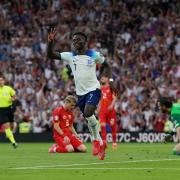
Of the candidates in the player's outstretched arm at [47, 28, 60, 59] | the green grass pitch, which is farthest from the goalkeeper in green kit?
the player's outstretched arm at [47, 28, 60, 59]

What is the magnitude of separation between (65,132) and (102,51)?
583 inches

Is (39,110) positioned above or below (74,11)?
below

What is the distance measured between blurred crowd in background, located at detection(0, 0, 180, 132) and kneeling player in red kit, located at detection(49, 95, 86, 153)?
10795mm

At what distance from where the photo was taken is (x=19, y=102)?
1383 inches

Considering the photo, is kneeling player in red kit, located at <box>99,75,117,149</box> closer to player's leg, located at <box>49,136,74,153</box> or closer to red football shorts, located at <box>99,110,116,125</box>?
red football shorts, located at <box>99,110,116,125</box>

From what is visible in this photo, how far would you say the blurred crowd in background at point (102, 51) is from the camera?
34.7 metres

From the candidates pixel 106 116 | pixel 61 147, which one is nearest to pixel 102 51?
pixel 106 116

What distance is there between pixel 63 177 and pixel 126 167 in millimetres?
2410

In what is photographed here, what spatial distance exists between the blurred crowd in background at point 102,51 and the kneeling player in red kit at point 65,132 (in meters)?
10.8

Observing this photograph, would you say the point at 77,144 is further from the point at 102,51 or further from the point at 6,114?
the point at 102,51

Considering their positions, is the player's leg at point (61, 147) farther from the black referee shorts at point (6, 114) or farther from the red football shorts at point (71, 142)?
the black referee shorts at point (6, 114)

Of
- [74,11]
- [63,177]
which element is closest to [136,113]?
[74,11]

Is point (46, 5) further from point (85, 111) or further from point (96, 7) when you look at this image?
point (85, 111)

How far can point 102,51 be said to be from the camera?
122 ft
